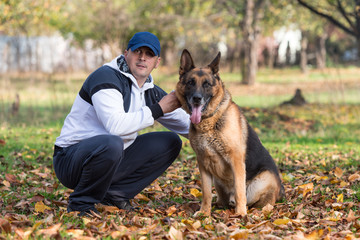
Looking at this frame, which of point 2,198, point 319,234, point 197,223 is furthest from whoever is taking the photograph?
point 2,198

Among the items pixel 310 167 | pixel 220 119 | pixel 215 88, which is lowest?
pixel 310 167

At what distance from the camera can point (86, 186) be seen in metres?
3.99

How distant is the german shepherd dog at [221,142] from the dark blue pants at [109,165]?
0.55 meters

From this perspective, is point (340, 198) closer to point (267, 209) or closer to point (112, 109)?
point (267, 209)

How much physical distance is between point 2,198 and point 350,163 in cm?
457

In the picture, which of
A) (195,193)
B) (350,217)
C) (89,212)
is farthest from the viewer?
(195,193)

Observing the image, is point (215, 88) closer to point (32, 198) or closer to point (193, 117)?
point (193, 117)

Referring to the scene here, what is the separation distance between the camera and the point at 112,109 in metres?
3.84

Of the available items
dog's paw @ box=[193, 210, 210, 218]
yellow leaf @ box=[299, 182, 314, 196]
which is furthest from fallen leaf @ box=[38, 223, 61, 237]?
yellow leaf @ box=[299, 182, 314, 196]

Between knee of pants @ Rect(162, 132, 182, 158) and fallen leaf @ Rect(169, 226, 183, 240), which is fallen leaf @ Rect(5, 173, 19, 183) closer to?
knee of pants @ Rect(162, 132, 182, 158)

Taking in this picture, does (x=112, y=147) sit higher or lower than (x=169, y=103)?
lower

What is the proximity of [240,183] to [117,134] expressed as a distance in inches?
47.8

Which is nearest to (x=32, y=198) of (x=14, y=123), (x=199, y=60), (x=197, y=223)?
(x=197, y=223)

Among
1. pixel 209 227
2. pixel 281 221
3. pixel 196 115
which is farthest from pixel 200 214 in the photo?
pixel 196 115
